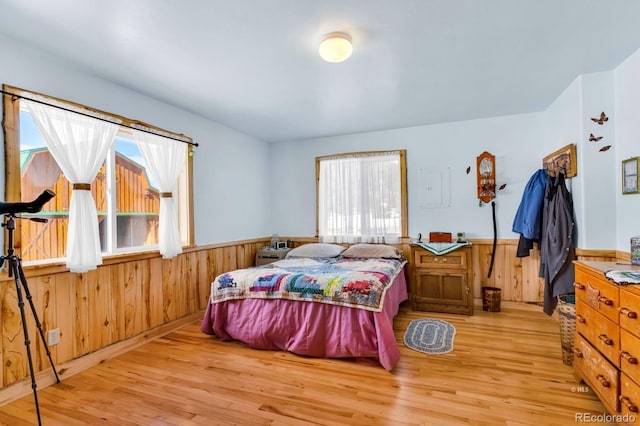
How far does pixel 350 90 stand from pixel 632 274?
245 centimetres

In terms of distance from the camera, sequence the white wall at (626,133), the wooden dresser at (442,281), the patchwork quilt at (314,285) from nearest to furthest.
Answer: the white wall at (626,133)
the patchwork quilt at (314,285)
the wooden dresser at (442,281)

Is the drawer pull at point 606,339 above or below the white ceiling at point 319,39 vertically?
below

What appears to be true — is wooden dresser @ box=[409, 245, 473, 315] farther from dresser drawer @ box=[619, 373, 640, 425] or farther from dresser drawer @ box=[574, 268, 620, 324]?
dresser drawer @ box=[619, 373, 640, 425]

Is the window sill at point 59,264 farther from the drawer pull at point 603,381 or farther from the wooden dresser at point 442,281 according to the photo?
the drawer pull at point 603,381

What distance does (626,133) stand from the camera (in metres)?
2.51

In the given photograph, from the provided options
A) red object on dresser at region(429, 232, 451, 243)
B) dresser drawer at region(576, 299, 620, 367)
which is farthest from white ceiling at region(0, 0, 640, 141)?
dresser drawer at region(576, 299, 620, 367)

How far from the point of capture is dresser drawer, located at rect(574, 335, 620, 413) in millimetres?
1655

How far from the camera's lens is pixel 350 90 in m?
2.99

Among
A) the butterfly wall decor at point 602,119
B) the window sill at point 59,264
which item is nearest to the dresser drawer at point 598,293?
the butterfly wall decor at point 602,119

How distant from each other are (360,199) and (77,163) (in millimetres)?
3244

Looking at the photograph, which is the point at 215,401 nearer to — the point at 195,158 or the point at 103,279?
the point at 103,279

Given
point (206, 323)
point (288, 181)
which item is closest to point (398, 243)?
point (288, 181)

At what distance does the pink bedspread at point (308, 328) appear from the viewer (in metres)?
2.44

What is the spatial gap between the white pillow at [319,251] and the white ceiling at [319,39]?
1.87m
